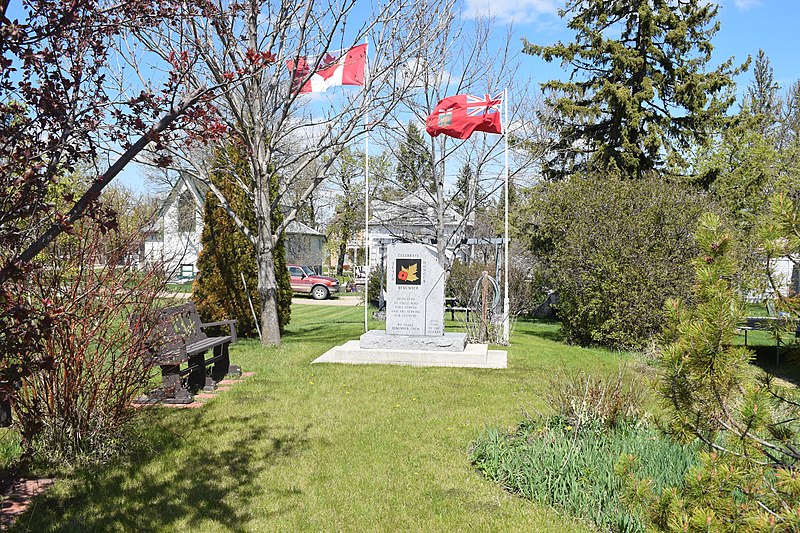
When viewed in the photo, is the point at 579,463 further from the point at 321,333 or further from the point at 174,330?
the point at 321,333

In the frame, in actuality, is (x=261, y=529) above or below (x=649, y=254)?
below

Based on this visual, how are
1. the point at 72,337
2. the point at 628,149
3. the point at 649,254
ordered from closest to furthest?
the point at 72,337
the point at 649,254
the point at 628,149

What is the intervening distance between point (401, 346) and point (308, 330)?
534 centimetres

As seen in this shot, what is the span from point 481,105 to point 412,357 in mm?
5825

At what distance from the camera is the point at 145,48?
11109 millimetres

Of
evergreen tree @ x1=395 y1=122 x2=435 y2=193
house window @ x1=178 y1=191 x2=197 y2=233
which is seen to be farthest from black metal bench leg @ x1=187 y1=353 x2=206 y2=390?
house window @ x1=178 y1=191 x2=197 y2=233

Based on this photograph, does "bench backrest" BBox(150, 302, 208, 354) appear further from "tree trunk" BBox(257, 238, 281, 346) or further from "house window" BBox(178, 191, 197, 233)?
"house window" BBox(178, 191, 197, 233)

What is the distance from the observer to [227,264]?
13.2m

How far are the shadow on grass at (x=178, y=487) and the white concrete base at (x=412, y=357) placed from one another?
4.31 m

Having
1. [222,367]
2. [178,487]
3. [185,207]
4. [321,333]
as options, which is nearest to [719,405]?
[178,487]

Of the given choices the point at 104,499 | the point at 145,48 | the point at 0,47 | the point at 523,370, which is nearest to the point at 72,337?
the point at 104,499

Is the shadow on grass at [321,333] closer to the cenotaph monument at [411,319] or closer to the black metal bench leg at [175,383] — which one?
the cenotaph monument at [411,319]

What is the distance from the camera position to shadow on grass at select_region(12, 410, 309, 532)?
13.1ft

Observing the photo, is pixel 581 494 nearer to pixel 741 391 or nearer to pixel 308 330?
pixel 741 391
